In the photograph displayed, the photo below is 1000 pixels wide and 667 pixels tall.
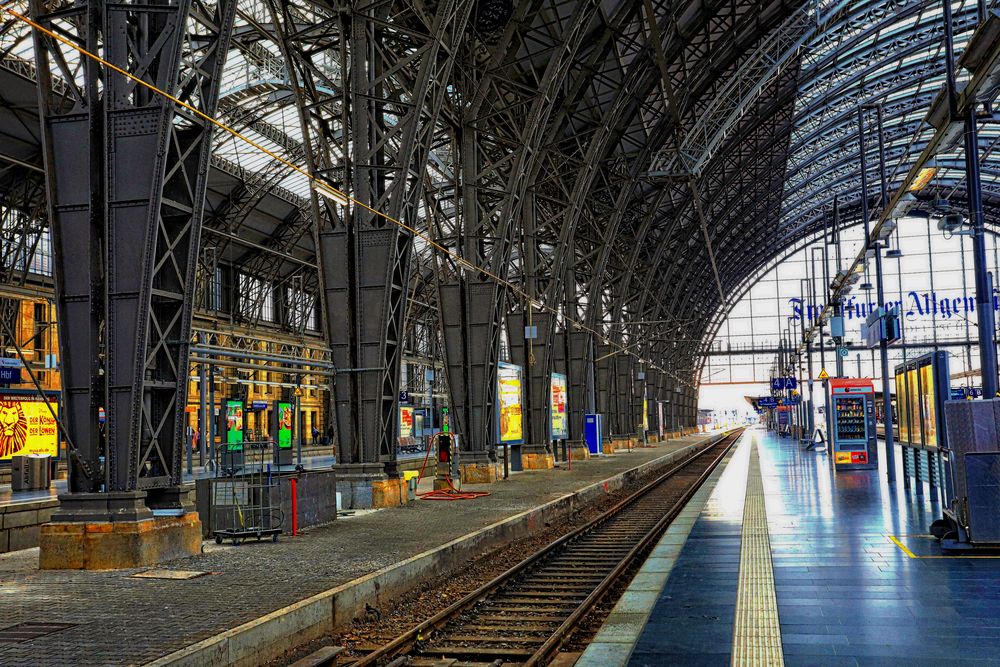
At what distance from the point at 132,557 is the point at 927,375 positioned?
1399cm

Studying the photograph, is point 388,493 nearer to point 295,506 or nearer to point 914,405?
point 295,506

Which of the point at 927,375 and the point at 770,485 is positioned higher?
the point at 927,375

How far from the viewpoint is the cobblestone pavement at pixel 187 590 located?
820 cm

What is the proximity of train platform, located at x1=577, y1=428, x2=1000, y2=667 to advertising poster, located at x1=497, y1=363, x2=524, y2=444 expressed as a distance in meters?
11.6

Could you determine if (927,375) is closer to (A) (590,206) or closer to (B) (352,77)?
(B) (352,77)

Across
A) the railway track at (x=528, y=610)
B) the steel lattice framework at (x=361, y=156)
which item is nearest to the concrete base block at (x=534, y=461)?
the steel lattice framework at (x=361, y=156)

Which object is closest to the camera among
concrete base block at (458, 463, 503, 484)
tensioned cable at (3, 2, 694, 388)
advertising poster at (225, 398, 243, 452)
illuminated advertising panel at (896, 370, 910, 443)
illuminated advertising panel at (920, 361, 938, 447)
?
tensioned cable at (3, 2, 694, 388)

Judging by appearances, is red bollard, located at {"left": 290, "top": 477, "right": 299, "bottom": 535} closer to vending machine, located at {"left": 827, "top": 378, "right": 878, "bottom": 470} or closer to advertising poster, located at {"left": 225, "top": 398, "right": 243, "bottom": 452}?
advertising poster, located at {"left": 225, "top": 398, "right": 243, "bottom": 452}

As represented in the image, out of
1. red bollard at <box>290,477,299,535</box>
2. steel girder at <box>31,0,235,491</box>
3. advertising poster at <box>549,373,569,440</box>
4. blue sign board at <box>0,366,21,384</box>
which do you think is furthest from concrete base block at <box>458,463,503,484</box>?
steel girder at <box>31,0,235,491</box>

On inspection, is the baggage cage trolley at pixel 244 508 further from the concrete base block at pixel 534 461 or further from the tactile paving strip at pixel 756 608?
the concrete base block at pixel 534 461

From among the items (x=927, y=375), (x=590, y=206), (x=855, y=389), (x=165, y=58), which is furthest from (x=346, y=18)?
(x=590, y=206)

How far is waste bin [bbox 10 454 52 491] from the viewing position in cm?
2348

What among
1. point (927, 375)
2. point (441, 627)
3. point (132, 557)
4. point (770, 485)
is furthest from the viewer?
point (770, 485)

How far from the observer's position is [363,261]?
20906 millimetres
